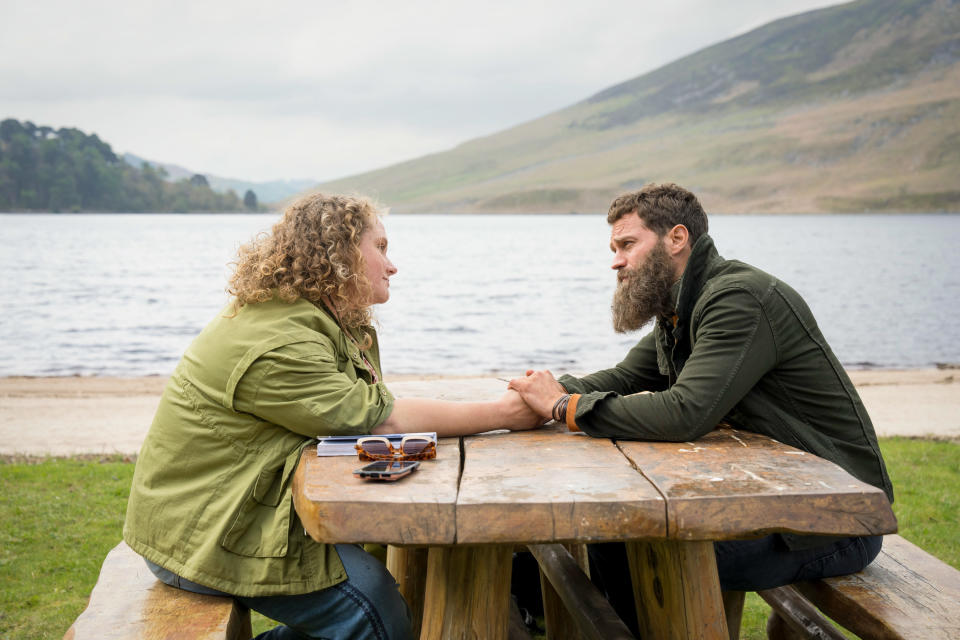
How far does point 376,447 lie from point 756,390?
1467 mm

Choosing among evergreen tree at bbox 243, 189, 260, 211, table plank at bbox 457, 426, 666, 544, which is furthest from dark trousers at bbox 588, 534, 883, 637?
evergreen tree at bbox 243, 189, 260, 211

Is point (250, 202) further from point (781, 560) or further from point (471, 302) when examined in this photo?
point (781, 560)

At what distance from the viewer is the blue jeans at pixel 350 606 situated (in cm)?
276

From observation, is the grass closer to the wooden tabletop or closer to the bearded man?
the bearded man

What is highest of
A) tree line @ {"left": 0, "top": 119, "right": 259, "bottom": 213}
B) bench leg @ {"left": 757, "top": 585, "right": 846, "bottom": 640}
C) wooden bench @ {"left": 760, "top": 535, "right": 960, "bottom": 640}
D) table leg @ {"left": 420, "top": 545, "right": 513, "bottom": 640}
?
tree line @ {"left": 0, "top": 119, "right": 259, "bottom": 213}

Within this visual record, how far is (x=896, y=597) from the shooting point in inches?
117

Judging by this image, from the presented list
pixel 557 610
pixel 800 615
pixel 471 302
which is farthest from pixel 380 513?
pixel 471 302

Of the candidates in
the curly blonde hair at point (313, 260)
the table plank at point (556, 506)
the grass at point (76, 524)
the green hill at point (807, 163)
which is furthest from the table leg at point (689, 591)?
the green hill at point (807, 163)

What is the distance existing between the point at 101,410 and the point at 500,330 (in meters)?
17.3

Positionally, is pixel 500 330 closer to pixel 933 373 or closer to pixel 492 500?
pixel 933 373

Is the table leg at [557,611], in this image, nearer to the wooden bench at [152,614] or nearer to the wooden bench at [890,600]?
the wooden bench at [890,600]

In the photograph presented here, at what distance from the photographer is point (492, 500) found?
2.28 meters

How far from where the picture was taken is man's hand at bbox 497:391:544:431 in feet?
10.7

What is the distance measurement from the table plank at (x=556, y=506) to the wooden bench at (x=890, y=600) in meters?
1.03
